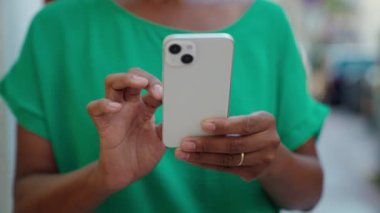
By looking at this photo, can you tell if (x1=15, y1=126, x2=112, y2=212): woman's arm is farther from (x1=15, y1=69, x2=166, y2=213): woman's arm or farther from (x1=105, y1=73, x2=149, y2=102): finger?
(x1=105, y1=73, x2=149, y2=102): finger

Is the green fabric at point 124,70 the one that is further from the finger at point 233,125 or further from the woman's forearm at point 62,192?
the finger at point 233,125

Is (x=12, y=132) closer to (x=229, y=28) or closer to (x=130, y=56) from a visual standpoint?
(x=130, y=56)

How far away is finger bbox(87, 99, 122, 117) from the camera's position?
0.53 m

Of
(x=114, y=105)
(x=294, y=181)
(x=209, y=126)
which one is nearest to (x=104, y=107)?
(x=114, y=105)

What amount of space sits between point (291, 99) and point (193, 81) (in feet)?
0.78

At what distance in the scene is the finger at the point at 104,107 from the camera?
0.53 meters

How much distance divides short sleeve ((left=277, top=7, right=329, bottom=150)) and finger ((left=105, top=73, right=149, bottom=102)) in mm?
266

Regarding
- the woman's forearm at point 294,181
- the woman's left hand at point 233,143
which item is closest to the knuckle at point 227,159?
the woman's left hand at point 233,143

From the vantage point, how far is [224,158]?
0.57 meters

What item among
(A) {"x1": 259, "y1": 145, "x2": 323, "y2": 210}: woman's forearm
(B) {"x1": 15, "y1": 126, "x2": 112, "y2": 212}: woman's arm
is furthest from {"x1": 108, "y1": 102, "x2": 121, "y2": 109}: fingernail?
(A) {"x1": 259, "y1": 145, "x2": 323, "y2": 210}: woman's forearm

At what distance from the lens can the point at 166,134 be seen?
22.9 inches

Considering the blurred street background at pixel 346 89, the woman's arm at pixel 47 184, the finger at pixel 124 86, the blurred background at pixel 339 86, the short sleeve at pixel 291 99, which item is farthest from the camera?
the blurred street background at pixel 346 89

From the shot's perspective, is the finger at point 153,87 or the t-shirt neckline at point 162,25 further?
the t-shirt neckline at point 162,25

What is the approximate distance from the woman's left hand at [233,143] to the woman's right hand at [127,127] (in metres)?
0.06
